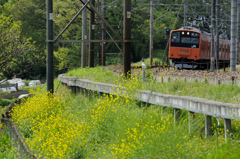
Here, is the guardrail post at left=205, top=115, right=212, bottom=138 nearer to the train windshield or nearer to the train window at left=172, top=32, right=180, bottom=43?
the train windshield

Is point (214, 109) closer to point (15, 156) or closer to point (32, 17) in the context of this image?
point (15, 156)

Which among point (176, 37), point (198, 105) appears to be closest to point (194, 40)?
point (176, 37)

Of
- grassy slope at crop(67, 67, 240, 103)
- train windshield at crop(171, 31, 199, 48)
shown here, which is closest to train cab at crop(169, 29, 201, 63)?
train windshield at crop(171, 31, 199, 48)

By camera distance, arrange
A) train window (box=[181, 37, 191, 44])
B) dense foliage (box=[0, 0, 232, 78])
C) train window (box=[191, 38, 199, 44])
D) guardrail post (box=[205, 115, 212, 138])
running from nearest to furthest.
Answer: guardrail post (box=[205, 115, 212, 138]), train window (box=[191, 38, 199, 44]), train window (box=[181, 37, 191, 44]), dense foliage (box=[0, 0, 232, 78])

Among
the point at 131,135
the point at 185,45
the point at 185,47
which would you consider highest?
the point at 185,45

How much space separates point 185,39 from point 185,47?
599 millimetres

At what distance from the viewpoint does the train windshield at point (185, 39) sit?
3072cm

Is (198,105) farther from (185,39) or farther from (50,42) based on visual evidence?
(185,39)

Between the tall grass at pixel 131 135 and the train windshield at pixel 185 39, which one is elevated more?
the train windshield at pixel 185 39

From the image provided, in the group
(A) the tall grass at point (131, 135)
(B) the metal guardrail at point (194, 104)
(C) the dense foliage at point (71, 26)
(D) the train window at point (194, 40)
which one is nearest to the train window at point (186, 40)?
(D) the train window at point (194, 40)

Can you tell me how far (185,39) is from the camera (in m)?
31.2

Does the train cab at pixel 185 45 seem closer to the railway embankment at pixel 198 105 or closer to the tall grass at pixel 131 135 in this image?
the tall grass at pixel 131 135

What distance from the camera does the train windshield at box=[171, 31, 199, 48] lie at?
101ft

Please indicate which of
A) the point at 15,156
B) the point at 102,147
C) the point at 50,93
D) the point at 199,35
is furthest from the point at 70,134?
the point at 199,35
